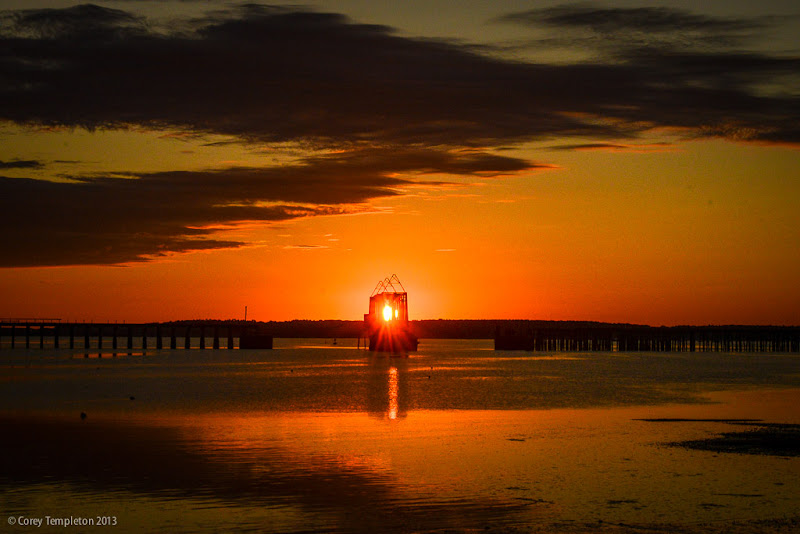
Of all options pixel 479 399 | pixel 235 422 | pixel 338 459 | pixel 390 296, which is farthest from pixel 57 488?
pixel 390 296

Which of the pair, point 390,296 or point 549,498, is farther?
point 390,296

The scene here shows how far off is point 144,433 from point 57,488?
44.9 feet

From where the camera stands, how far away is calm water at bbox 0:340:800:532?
22703 mm

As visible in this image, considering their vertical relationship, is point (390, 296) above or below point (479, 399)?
above

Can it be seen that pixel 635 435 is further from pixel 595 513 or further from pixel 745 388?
pixel 745 388

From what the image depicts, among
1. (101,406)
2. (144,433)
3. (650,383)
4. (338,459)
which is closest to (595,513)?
(338,459)

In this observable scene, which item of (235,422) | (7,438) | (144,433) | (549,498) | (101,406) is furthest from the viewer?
(101,406)

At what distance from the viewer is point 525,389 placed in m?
73.4

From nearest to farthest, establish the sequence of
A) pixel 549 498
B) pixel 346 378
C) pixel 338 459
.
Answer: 1. pixel 549 498
2. pixel 338 459
3. pixel 346 378

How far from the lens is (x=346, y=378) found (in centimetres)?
9112

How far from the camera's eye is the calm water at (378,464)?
894 inches

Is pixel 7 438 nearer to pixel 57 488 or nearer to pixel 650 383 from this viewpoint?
pixel 57 488

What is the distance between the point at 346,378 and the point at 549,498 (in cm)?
6709

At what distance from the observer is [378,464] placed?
30.6m
